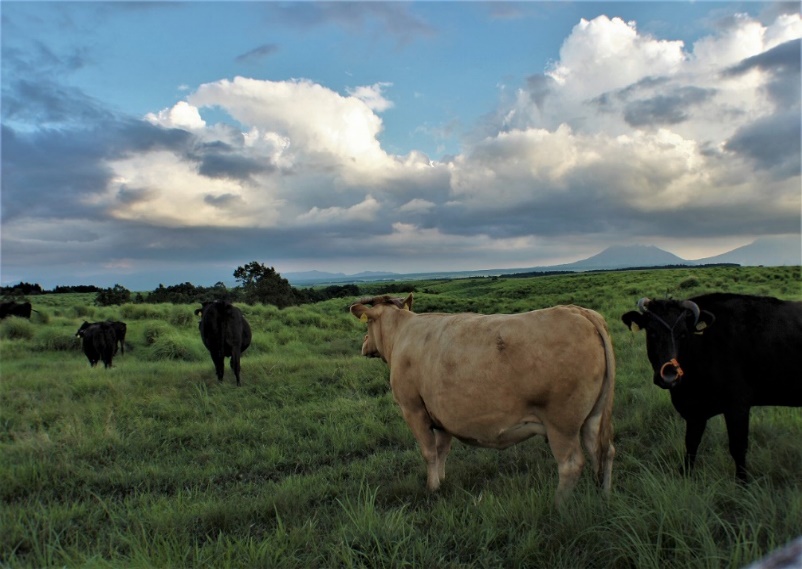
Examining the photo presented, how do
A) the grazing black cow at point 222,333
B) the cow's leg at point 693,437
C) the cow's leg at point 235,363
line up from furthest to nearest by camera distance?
1. the grazing black cow at point 222,333
2. the cow's leg at point 235,363
3. the cow's leg at point 693,437

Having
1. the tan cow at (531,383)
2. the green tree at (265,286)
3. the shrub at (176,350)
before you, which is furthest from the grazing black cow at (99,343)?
the green tree at (265,286)

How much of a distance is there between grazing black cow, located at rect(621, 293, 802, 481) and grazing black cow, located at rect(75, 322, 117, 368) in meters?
13.9

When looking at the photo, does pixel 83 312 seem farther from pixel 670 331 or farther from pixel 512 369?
pixel 670 331

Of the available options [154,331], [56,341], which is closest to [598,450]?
[154,331]

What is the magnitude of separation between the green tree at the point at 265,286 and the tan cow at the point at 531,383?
34108 millimetres

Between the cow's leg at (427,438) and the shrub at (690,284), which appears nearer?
the cow's leg at (427,438)

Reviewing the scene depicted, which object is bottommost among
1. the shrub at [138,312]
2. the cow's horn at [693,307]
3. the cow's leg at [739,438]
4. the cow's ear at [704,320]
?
the cow's leg at [739,438]

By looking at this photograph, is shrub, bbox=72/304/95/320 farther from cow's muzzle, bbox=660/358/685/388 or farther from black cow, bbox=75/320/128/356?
cow's muzzle, bbox=660/358/685/388

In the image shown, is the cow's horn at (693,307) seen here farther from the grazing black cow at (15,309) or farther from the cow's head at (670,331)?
the grazing black cow at (15,309)

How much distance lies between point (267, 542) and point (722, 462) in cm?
430

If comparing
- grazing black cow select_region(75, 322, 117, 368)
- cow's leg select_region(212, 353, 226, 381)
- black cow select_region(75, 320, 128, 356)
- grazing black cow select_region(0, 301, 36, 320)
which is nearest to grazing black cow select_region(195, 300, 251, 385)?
cow's leg select_region(212, 353, 226, 381)

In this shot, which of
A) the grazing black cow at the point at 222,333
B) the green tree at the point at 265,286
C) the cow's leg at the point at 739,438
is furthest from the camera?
the green tree at the point at 265,286

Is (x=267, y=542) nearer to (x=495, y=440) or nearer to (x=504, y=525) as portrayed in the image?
(x=504, y=525)

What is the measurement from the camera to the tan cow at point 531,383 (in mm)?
4137
